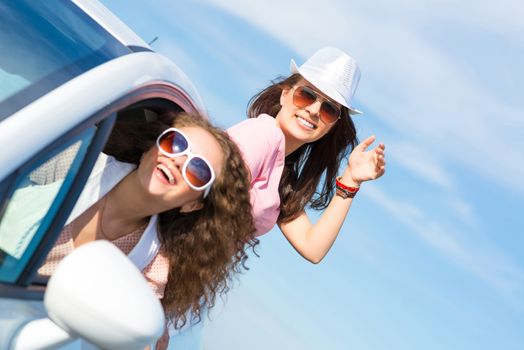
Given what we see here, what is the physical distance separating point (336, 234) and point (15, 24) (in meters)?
2.21

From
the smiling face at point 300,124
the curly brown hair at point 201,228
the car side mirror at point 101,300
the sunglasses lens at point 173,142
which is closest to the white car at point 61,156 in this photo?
the car side mirror at point 101,300

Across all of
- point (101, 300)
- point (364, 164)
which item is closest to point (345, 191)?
point (364, 164)

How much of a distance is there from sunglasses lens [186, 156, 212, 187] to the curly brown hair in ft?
0.61

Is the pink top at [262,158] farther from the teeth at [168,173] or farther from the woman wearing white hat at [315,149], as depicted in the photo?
the teeth at [168,173]

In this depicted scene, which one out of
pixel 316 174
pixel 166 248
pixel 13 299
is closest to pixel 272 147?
pixel 316 174

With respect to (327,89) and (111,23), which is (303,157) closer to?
(327,89)

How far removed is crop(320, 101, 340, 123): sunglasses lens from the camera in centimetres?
384

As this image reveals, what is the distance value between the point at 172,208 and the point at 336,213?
156 centimetres

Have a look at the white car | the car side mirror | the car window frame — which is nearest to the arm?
the white car

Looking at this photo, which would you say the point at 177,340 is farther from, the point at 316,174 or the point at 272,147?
the point at 316,174

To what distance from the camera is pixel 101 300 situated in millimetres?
1579

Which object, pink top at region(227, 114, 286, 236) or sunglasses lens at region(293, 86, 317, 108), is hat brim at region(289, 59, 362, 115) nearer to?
sunglasses lens at region(293, 86, 317, 108)

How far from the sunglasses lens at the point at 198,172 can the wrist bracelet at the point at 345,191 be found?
165cm

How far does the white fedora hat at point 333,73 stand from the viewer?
3898 millimetres
